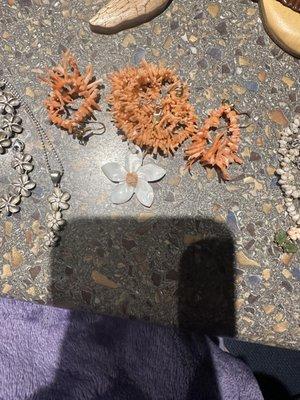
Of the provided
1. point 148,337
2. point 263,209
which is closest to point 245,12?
point 263,209

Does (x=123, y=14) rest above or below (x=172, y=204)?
above

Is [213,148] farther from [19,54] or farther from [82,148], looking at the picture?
[19,54]

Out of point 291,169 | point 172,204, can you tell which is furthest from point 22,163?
point 291,169

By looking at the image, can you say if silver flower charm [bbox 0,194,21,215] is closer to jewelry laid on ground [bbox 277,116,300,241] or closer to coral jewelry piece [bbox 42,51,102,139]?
coral jewelry piece [bbox 42,51,102,139]

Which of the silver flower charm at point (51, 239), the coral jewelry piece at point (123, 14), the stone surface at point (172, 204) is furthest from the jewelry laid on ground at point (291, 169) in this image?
the silver flower charm at point (51, 239)

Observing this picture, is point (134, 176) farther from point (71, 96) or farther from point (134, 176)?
point (71, 96)

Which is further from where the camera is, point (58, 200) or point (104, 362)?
point (58, 200)

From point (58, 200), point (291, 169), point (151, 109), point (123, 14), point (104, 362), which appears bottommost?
point (104, 362)
